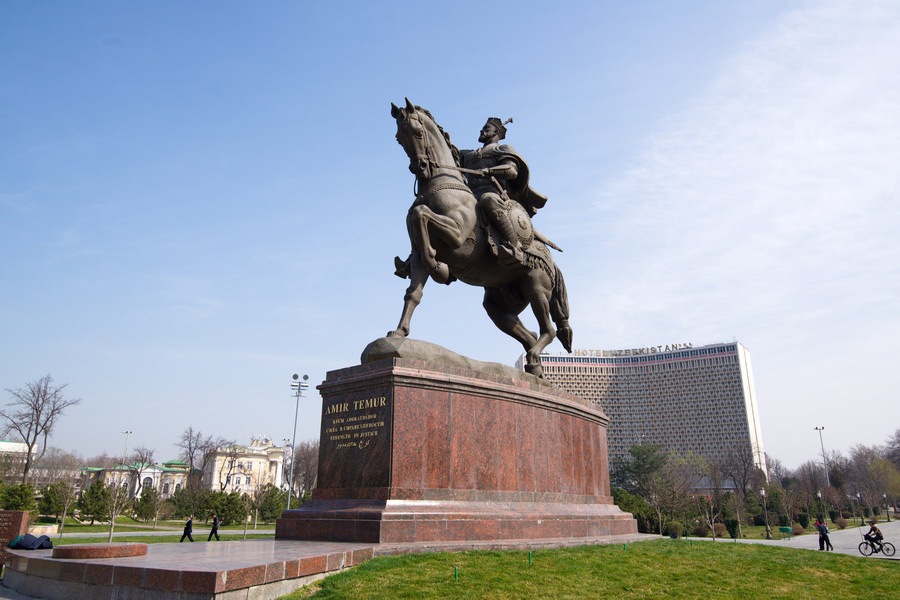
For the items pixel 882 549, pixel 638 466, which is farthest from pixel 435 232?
pixel 638 466

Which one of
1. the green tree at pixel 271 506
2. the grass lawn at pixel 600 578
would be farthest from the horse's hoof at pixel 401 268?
the green tree at pixel 271 506

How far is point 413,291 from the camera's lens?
9656 millimetres

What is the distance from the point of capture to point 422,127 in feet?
33.9

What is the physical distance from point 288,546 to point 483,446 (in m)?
2.99

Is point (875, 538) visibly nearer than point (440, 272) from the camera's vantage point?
No

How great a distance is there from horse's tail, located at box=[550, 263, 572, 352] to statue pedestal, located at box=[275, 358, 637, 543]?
2670mm

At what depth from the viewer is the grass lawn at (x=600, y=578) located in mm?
5734

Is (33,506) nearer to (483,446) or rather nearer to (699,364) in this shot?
(483,446)

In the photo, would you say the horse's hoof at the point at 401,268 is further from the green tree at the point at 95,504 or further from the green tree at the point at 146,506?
the green tree at the point at 146,506

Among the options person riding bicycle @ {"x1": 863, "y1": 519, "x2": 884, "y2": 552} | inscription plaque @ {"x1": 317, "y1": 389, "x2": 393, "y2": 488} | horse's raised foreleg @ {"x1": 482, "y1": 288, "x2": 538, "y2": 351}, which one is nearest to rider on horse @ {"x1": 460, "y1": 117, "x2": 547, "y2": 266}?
horse's raised foreleg @ {"x1": 482, "y1": 288, "x2": 538, "y2": 351}

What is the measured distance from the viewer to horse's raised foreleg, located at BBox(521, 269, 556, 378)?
11.4m

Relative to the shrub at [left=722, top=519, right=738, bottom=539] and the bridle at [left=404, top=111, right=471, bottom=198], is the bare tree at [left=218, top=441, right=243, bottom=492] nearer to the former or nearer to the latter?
the shrub at [left=722, top=519, right=738, bottom=539]

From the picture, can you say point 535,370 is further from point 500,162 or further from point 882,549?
point 882,549

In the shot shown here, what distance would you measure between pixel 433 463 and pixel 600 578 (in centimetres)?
267
